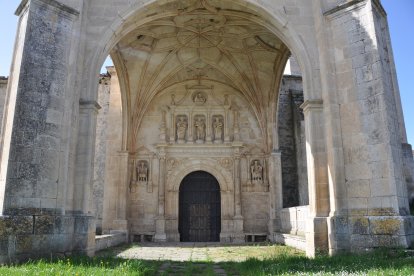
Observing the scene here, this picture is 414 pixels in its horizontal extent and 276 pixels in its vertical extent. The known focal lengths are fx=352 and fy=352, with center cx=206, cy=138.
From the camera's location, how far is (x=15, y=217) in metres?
5.90

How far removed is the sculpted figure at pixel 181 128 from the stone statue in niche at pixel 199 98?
A: 88 centimetres

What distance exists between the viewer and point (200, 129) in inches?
539

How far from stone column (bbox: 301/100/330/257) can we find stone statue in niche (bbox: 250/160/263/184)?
572 centimetres

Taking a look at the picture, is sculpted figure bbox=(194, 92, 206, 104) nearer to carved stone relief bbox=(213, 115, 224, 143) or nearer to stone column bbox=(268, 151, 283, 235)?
carved stone relief bbox=(213, 115, 224, 143)

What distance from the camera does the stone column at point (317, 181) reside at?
6841mm

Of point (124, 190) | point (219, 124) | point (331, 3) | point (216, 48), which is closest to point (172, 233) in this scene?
point (124, 190)

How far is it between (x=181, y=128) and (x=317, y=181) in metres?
7.29

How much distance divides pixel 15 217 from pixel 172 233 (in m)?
7.36

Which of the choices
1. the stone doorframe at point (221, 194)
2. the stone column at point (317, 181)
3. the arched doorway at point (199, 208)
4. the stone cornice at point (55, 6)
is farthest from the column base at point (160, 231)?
the stone cornice at point (55, 6)

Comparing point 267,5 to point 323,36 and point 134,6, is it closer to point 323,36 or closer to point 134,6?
point 323,36

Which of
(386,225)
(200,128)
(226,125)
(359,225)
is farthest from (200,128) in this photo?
(386,225)

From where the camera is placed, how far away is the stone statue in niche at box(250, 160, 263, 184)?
43.3 ft

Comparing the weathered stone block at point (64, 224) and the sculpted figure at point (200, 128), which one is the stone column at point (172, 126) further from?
the weathered stone block at point (64, 224)

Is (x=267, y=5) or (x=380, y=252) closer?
(x=380, y=252)
